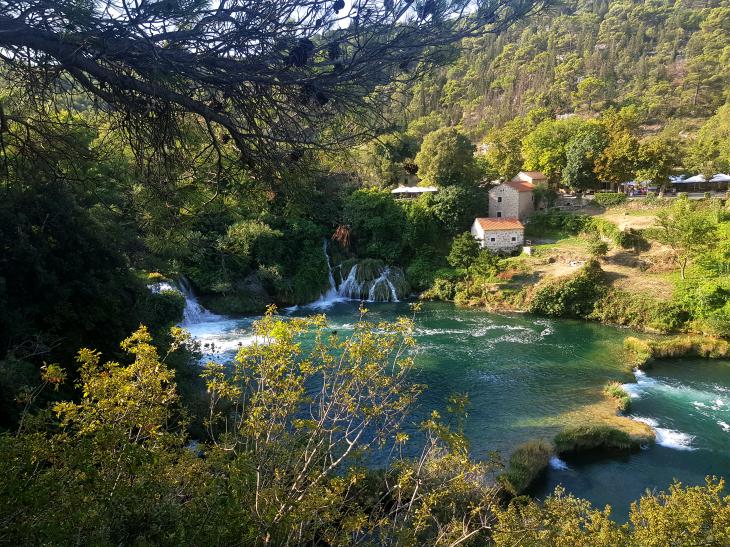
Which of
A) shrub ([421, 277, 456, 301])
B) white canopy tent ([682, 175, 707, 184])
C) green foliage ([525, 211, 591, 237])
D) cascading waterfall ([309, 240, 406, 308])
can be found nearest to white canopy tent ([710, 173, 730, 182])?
white canopy tent ([682, 175, 707, 184])

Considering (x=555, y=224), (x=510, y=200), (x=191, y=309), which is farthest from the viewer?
(x=510, y=200)

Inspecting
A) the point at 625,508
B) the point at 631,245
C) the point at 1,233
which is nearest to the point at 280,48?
the point at 1,233

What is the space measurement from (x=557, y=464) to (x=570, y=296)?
1210 centimetres

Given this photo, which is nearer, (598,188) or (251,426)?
(251,426)

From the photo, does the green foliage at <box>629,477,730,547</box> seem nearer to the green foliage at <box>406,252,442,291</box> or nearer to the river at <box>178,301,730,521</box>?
the river at <box>178,301,730,521</box>

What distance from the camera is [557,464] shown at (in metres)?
9.90

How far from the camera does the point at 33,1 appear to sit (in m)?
2.15

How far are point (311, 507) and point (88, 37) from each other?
9.79 ft

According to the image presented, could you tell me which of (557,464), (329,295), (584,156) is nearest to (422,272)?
(329,295)

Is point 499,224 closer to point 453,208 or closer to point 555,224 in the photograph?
point 453,208

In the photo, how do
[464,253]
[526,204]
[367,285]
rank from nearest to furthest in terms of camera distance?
[367,285] → [464,253] → [526,204]

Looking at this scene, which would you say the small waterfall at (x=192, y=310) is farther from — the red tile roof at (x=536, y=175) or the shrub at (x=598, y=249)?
the red tile roof at (x=536, y=175)

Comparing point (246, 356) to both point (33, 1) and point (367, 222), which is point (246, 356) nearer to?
point (33, 1)

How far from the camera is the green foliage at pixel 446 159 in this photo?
27.7m
